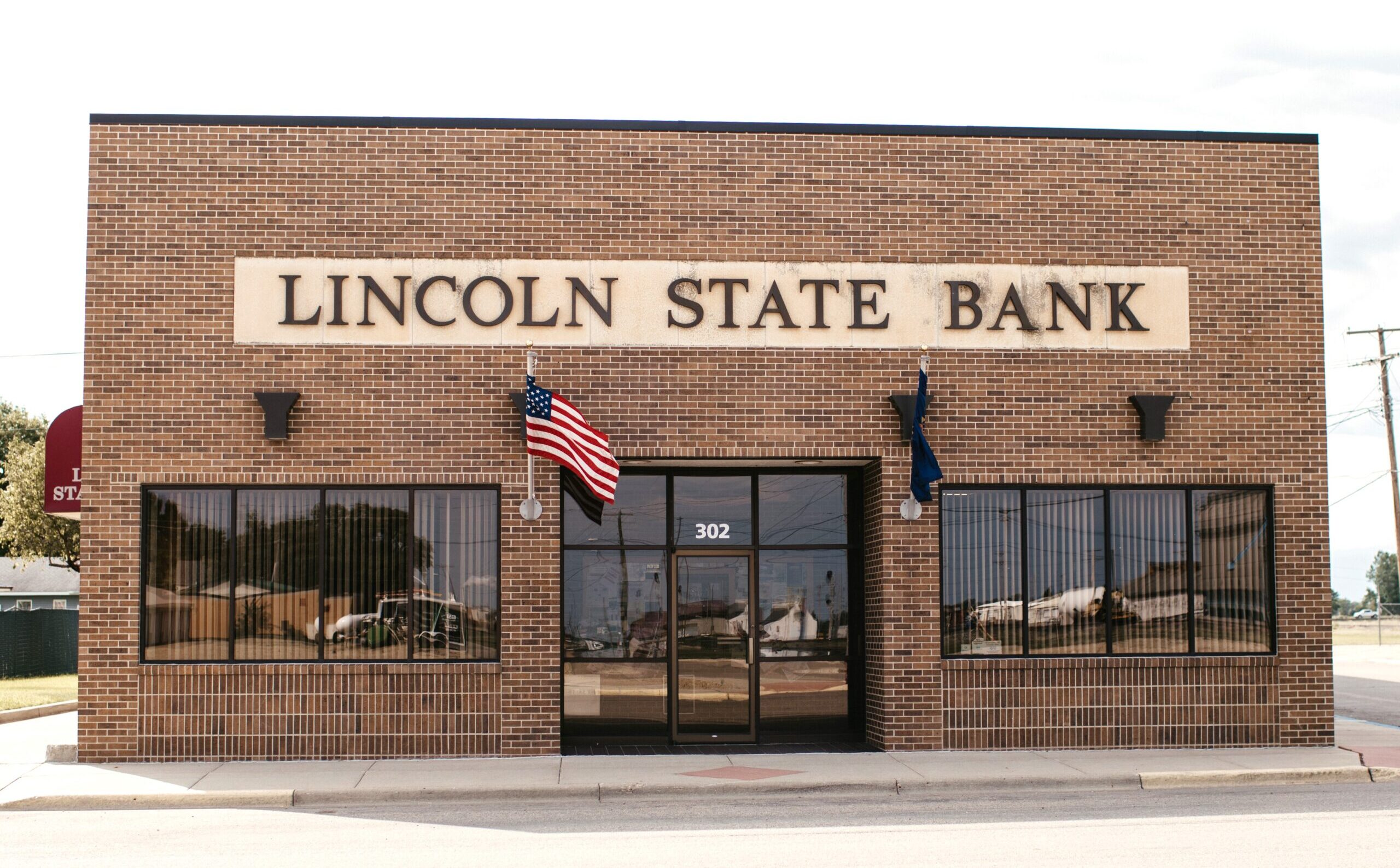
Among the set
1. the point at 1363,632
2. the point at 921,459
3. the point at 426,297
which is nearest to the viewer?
the point at 921,459

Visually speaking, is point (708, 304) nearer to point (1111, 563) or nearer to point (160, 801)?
point (1111, 563)

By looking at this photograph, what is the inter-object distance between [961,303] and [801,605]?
13.3 feet

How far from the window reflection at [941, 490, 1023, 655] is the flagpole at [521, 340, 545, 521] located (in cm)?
461

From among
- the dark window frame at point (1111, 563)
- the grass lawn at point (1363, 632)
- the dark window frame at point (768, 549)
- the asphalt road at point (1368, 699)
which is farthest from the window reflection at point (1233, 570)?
the grass lawn at point (1363, 632)

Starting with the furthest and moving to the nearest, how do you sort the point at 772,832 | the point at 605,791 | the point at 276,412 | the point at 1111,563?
the point at 1111,563 < the point at 276,412 < the point at 605,791 < the point at 772,832

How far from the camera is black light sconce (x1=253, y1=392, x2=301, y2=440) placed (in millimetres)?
14523

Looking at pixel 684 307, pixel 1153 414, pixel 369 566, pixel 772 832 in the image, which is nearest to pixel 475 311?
pixel 684 307

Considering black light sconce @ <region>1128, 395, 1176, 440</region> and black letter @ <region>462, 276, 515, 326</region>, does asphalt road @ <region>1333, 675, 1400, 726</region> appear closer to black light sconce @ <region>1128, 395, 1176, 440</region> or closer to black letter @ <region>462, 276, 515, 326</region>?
black light sconce @ <region>1128, 395, 1176, 440</region>

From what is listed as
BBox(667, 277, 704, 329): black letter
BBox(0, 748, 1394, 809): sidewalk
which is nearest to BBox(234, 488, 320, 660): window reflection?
BBox(0, 748, 1394, 809): sidewalk

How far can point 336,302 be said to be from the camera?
14914mm

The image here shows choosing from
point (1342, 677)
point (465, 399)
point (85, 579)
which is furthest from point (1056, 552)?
point (1342, 677)

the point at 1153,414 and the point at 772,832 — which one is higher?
the point at 1153,414

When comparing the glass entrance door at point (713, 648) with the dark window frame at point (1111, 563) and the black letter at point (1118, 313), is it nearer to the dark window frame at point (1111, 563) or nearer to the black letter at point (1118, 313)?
the dark window frame at point (1111, 563)

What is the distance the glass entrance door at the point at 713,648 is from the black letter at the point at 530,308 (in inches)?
125
